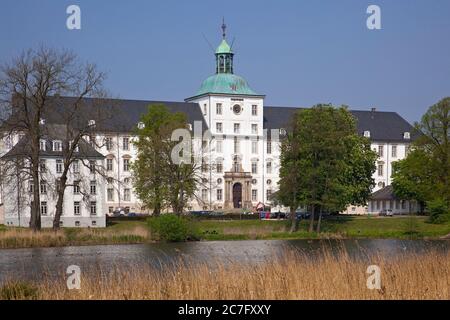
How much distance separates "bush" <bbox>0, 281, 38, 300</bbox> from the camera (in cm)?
1642

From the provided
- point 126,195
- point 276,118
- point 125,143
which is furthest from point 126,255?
point 276,118

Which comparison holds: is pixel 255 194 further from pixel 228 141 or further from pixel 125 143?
pixel 125 143

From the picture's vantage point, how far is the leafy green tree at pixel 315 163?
5734cm

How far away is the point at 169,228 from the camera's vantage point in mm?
47094

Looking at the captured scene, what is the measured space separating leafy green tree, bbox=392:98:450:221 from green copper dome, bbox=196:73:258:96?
25.6 meters

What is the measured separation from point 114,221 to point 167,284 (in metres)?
48.0

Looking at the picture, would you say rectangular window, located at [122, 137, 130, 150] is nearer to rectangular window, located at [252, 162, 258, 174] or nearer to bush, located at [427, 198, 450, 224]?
rectangular window, located at [252, 162, 258, 174]

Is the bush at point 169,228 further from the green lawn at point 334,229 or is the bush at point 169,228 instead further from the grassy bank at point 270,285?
the grassy bank at point 270,285

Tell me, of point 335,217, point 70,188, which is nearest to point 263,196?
point 335,217

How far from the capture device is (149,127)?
217 feet

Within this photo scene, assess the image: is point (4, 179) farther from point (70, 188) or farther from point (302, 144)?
point (302, 144)

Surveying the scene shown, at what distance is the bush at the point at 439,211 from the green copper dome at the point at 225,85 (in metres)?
34.4

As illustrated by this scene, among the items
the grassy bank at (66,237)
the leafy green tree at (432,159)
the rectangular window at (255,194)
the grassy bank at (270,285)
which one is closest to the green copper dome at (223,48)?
the rectangular window at (255,194)

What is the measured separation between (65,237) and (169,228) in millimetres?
6168
